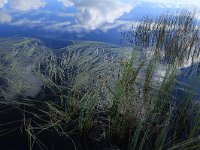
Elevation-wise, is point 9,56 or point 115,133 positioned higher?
point 9,56

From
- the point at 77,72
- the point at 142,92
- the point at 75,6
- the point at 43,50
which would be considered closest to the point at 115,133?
the point at 142,92

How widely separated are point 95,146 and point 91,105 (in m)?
0.50

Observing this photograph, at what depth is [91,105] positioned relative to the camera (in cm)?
468

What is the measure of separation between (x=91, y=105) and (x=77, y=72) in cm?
167

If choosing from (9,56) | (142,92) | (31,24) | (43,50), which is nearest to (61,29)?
(31,24)

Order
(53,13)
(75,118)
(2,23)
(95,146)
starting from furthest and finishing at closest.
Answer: (53,13) < (2,23) < (75,118) < (95,146)

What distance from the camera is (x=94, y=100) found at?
15.3ft

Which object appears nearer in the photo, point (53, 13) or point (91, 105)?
point (91, 105)

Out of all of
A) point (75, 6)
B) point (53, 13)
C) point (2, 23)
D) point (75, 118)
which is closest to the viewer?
point (75, 118)

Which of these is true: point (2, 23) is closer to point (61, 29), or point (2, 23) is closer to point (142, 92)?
point (61, 29)

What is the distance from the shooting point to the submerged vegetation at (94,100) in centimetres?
465

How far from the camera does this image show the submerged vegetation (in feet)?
15.3

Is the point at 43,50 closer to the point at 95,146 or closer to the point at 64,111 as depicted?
the point at 64,111

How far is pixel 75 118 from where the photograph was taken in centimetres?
498
